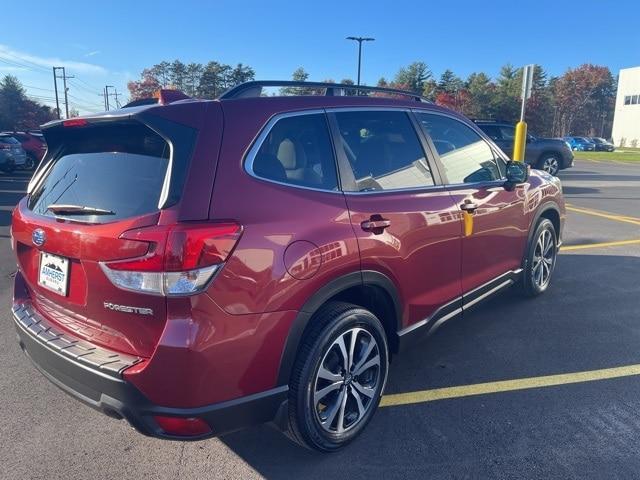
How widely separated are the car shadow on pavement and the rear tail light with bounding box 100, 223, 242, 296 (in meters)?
1.17

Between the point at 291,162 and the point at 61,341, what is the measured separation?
4.68 ft

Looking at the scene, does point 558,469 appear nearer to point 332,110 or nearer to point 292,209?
point 292,209

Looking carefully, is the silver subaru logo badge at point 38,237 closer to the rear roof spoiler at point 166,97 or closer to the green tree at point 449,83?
the rear roof spoiler at point 166,97

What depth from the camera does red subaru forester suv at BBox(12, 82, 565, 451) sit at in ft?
6.68

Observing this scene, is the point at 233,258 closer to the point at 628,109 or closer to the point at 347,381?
the point at 347,381

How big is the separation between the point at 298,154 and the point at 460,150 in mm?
1734

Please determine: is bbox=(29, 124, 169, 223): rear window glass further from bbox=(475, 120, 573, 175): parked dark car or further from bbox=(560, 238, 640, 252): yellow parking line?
bbox=(475, 120, 573, 175): parked dark car

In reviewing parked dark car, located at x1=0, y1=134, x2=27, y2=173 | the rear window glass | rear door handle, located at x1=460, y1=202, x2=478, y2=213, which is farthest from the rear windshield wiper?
parked dark car, located at x1=0, y1=134, x2=27, y2=173

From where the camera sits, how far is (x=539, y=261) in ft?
16.3

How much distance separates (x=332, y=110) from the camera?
9.21 feet

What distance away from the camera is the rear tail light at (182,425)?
208 centimetres

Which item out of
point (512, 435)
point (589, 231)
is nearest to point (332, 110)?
point (512, 435)

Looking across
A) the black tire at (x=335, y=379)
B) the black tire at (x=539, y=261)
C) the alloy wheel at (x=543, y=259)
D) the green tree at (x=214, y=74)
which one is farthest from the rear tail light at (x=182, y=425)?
the green tree at (x=214, y=74)

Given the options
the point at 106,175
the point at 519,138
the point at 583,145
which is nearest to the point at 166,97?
the point at 106,175
